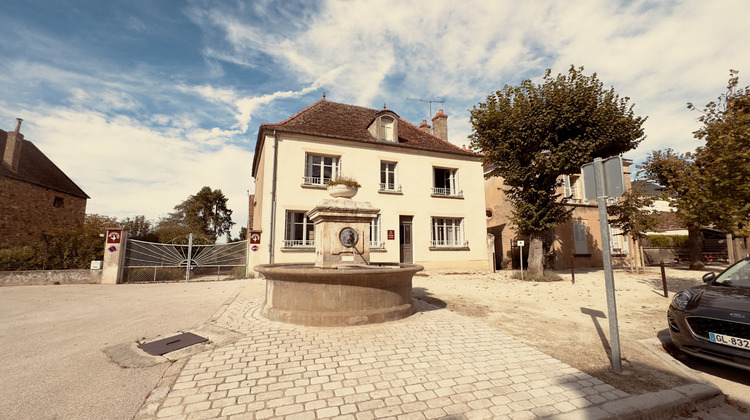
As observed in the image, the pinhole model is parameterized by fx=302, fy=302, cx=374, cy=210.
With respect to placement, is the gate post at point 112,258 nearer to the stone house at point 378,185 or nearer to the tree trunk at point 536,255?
the stone house at point 378,185

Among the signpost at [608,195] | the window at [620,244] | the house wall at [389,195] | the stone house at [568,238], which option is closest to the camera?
the signpost at [608,195]

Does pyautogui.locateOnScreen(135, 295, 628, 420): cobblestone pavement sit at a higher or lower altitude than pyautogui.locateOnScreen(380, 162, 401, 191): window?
lower

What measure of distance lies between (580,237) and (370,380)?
19.9m

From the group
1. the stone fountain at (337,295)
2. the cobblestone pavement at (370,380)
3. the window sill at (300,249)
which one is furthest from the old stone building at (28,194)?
the cobblestone pavement at (370,380)

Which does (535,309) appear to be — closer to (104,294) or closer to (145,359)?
(145,359)

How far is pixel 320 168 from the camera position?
14.4 metres

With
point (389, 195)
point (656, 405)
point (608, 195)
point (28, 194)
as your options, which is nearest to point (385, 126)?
point (389, 195)

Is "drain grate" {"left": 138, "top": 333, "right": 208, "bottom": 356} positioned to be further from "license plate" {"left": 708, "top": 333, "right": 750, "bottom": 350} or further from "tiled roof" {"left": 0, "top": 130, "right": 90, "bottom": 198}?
"tiled roof" {"left": 0, "top": 130, "right": 90, "bottom": 198}

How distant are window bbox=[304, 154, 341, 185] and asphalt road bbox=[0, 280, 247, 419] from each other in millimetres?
6592

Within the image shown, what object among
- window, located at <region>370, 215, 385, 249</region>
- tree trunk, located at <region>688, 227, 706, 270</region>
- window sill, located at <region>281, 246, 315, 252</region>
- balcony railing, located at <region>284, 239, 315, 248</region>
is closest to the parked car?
window, located at <region>370, 215, 385, 249</region>

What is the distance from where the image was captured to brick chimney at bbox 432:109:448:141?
19109 mm

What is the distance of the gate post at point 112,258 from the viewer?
11.1 metres

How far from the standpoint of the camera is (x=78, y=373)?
331 cm

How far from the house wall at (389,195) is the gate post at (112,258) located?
15.6 ft
